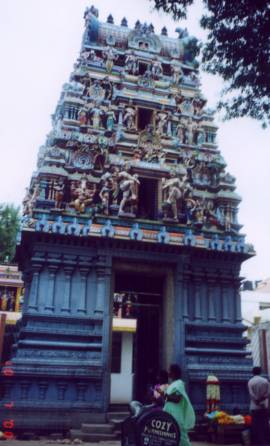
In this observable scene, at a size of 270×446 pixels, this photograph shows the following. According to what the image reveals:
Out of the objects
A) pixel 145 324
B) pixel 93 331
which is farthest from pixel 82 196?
pixel 145 324

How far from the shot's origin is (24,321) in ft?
44.5

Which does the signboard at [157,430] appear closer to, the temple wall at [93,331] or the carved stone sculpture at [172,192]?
the temple wall at [93,331]

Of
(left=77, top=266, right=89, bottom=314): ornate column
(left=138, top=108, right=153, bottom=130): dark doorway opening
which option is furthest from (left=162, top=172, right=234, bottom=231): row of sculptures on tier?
(left=77, top=266, right=89, bottom=314): ornate column

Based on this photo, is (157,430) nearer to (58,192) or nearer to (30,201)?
(58,192)

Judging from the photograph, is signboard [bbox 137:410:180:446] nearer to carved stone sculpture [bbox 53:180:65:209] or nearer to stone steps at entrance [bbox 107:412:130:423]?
stone steps at entrance [bbox 107:412:130:423]

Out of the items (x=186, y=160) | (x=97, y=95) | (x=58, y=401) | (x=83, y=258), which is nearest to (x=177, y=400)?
(x=58, y=401)

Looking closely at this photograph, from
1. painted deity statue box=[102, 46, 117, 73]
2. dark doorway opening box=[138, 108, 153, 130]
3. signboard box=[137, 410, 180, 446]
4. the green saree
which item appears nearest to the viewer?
signboard box=[137, 410, 180, 446]

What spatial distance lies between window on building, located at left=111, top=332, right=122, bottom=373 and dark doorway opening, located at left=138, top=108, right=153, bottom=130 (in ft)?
32.2

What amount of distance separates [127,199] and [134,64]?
257 inches

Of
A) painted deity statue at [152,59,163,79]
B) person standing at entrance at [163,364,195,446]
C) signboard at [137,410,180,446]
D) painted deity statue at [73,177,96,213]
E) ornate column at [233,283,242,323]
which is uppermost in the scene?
painted deity statue at [152,59,163,79]

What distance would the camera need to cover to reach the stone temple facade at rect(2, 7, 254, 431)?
12.9m

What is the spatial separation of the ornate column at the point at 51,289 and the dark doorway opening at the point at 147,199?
4115 mm

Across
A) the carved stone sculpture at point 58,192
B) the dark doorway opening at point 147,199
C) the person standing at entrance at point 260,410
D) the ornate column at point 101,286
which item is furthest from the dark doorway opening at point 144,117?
the person standing at entrance at point 260,410

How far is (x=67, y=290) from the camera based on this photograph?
13.8 metres
